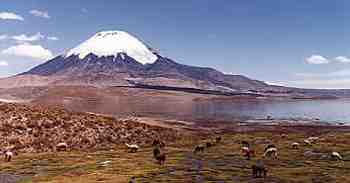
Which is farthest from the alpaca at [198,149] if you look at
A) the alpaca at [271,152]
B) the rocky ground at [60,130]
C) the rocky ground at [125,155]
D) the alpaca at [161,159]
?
the rocky ground at [60,130]

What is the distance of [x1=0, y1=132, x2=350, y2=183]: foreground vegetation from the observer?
5147 cm

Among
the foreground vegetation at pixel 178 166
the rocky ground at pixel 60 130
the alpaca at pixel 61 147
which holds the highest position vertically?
the rocky ground at pixel 60 130

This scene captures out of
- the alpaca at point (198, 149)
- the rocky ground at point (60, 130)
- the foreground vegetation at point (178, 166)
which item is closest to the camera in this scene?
the foreground vegetation at point (178, 166)

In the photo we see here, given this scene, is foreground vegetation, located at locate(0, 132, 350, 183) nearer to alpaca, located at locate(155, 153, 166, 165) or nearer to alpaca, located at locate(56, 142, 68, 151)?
alpaca, located at locate(155, 153, 166, 165)

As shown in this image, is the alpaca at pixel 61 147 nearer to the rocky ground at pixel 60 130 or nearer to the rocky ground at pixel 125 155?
the rocky ground at pixel 125 155

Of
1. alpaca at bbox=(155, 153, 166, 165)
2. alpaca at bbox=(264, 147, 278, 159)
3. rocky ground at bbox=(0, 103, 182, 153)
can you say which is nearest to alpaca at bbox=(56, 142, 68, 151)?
rocky ground at bbox=(0, 103, 182, 153)

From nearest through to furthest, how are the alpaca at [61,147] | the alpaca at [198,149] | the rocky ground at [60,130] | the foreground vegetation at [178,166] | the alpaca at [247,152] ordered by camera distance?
the foreground vegetation at [178,166] < the alpaca at [247,152] < the alpaca at [198,149] < the alpaca at [61,147] < the rocky ground at [60,130]

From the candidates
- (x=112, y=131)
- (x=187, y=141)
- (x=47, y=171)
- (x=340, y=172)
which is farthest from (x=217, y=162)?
(x=112, y=131)

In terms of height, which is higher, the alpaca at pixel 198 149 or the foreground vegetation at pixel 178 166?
the alpaca at pixel 198 149

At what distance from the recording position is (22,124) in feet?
266

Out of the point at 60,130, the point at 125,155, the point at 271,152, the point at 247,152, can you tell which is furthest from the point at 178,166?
the point at 60,130

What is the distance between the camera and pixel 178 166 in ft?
192

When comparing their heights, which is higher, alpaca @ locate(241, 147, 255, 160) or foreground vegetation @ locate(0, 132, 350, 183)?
alpaca @ locate(241, 147, 255, 160)

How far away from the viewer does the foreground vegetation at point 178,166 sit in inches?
2026
